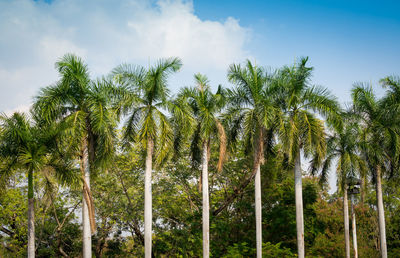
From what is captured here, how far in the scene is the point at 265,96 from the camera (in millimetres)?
17266

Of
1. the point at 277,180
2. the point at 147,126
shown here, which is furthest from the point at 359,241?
the point at 147,126

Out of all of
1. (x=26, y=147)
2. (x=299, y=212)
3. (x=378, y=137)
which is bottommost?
(x=299, y=212)

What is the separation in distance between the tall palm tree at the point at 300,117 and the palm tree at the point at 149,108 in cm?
475

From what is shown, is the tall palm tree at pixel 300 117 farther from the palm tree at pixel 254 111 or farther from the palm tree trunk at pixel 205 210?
the palm tree trunk at pixel 205 210

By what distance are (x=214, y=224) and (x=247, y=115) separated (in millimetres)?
6811

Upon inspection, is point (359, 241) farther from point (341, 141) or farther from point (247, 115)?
point (247, 115)

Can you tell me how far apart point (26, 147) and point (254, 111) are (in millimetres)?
9288

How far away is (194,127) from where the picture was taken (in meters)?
16.2

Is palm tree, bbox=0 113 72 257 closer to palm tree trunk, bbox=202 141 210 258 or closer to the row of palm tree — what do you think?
the row of palm tree

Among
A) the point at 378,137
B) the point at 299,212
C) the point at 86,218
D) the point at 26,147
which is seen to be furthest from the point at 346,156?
the point at 26,147

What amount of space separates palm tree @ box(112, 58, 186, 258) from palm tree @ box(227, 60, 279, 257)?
3.02 m

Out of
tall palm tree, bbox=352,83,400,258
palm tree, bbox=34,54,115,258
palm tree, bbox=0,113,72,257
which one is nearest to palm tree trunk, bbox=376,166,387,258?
tall palm tree, bbox=352,83,400,258

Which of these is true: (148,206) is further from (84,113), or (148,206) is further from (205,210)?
(84,113)

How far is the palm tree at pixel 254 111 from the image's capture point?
1652 cm
